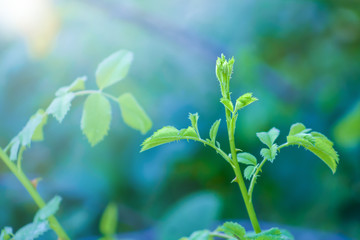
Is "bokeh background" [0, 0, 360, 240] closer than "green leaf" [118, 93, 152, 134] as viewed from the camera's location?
No

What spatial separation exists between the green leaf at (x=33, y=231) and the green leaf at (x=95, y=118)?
0.32ft

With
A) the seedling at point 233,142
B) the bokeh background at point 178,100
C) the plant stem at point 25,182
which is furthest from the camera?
the bokeh background at point 178,100

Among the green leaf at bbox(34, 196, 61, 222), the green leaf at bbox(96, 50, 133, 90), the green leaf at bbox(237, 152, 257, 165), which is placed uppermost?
the green leaf at bbox(96, 50, 133, 90)

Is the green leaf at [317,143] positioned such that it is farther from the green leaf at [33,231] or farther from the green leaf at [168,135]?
the green leaf at [33,231]

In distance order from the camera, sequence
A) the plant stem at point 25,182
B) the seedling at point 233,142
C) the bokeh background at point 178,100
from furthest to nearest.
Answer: the bokeh background at point 178,100
the plant stem at point 25,182
the seedling at point 233,142

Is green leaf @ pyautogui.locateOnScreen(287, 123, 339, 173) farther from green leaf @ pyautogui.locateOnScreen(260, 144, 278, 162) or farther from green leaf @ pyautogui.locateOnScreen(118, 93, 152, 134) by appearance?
green leaf @ pyautogui.locateOnScreen(118, 93, 152, 134)

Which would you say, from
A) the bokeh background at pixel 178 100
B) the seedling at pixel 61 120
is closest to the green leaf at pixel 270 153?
the seedling at pixel 61 120

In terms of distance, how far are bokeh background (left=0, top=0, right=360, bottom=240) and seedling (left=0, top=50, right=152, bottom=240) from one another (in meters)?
0.68

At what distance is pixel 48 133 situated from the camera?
1196 millimetres

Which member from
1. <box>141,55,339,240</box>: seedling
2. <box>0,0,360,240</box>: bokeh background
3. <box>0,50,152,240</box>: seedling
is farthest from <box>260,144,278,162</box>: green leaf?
<box>0,0,360,240</box>: bokeh background

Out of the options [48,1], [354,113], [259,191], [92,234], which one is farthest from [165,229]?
[48,1]

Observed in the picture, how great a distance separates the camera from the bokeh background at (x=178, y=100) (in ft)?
3.90

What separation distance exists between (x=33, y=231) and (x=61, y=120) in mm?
121

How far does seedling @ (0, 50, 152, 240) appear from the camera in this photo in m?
0.43
